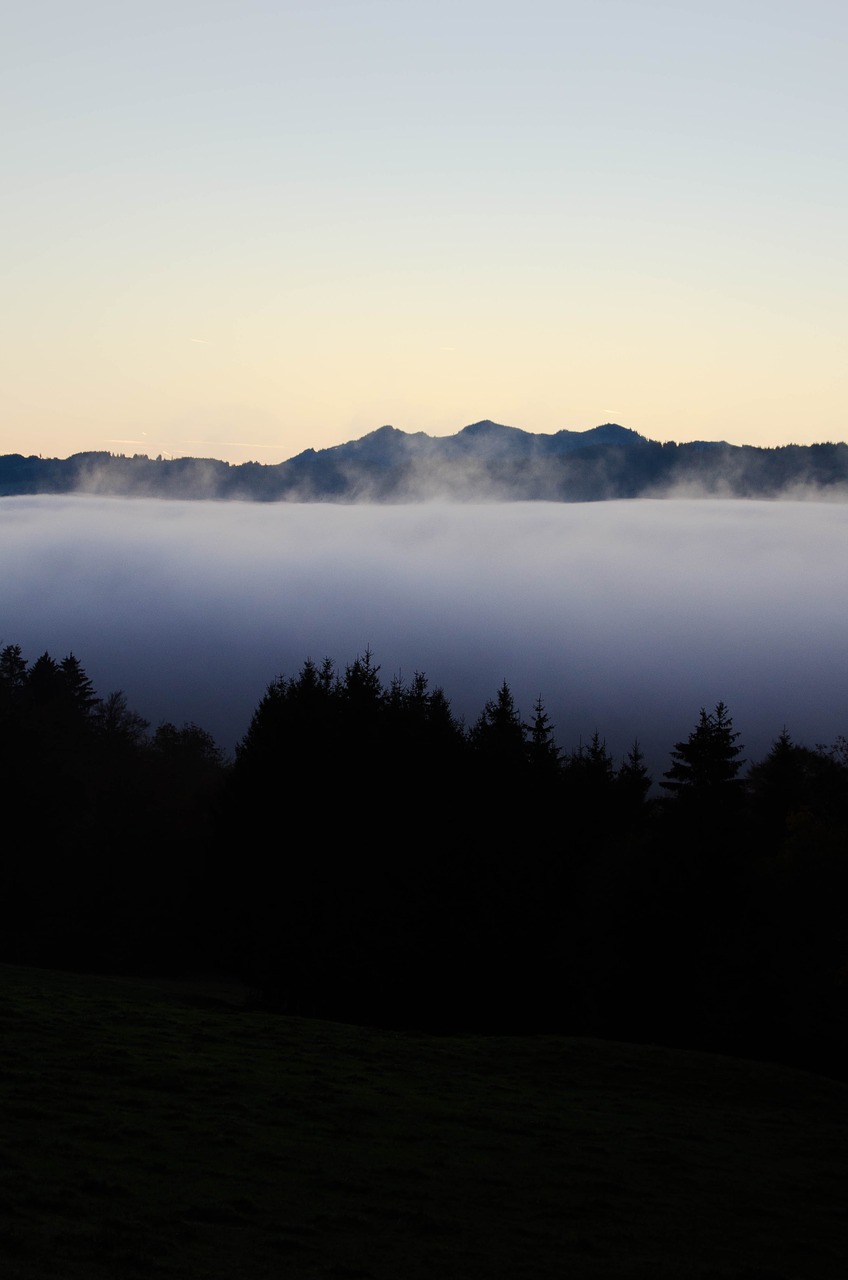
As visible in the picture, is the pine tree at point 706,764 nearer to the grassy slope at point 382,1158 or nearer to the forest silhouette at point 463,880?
the forest silhouette at point 463,880

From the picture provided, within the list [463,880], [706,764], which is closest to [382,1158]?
[463,880]

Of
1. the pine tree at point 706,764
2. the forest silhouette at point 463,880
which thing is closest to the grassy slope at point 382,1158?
the forest silhouette at point 463,880

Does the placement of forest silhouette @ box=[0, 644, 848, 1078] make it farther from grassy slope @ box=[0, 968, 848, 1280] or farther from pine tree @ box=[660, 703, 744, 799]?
grassy slope @ box=[0, 968, 848, 1280]

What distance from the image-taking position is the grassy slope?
1830 centimetres

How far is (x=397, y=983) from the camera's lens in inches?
2170

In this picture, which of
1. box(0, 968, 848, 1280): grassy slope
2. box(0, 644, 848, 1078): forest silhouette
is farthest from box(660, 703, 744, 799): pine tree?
box(0, 968, 848, 1280): grassy slope

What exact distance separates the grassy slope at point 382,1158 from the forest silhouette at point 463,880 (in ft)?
30.0

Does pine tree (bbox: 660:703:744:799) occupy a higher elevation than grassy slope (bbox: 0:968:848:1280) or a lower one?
higher

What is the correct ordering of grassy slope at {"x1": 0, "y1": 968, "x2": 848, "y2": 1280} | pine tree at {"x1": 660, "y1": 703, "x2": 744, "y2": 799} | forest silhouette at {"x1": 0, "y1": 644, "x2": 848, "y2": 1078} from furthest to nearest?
pine tree at {"x1": 660, "y1": 703, "x2": 744, "y2": 799}, forest silhouette at {"x1": 0, "y1": 644, "x2": 848, "y2": 1078}, grassy slope at {"x1": 0, "y1": 968, "x2": 848, "y2": 1280}

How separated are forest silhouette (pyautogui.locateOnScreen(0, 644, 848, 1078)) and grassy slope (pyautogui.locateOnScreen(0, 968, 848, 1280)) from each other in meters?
9.16

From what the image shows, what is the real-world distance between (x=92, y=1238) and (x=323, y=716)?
47411mm

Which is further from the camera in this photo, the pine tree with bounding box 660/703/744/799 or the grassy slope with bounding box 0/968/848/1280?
the pine tree with bounding box 660/703/744/799

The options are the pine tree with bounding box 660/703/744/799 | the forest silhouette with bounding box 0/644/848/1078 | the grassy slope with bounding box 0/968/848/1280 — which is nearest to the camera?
the grassy slope with bounding box 0/968/848/1280

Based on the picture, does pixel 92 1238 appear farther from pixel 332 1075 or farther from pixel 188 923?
pixel 188 923
